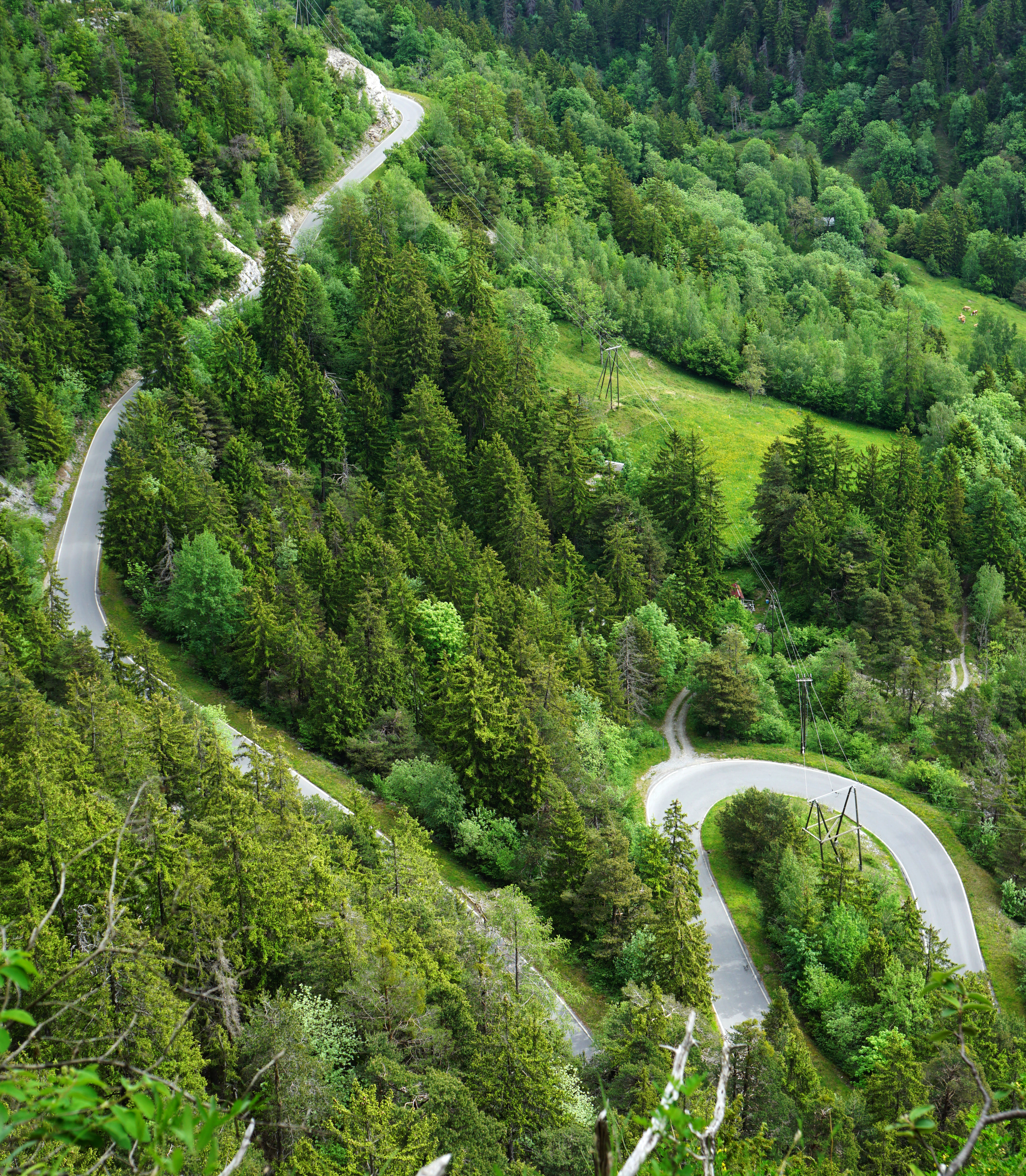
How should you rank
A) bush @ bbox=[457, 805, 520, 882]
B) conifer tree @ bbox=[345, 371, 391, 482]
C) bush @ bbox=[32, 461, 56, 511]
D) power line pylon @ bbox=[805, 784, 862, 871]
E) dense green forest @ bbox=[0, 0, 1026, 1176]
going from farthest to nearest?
conifer tree @ bbox=[345, 371, 391, 482], bush @ bbox=[32, 461, 56, 511], power line pylon @ bbox=[805, 784, 862, 871], bush @ bbox=[457, 805, 520, 882], dense green forest @ bbox=[0, 0, 1026, 1176]

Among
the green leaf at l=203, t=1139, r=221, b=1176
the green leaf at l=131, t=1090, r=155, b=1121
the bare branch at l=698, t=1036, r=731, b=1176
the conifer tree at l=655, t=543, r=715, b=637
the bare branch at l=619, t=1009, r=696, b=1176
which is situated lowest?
the conifer tree at l=655, t=543, r=715, b=637

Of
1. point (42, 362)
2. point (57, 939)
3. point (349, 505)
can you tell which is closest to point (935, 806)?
point (349, 505)

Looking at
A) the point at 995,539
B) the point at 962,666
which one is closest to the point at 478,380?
the point at 962,666

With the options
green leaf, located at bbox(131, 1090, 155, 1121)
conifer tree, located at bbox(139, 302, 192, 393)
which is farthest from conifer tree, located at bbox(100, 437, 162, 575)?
green leaf, located at bbox(131, 1090, 155, 1121)

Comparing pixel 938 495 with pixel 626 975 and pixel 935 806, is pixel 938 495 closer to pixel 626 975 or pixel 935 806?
pixel 935 806

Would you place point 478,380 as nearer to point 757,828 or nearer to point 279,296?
point 279,296

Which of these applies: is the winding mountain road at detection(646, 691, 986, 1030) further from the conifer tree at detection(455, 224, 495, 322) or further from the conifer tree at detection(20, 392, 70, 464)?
the conifer tree at detection(20, 392, 70, 464)
